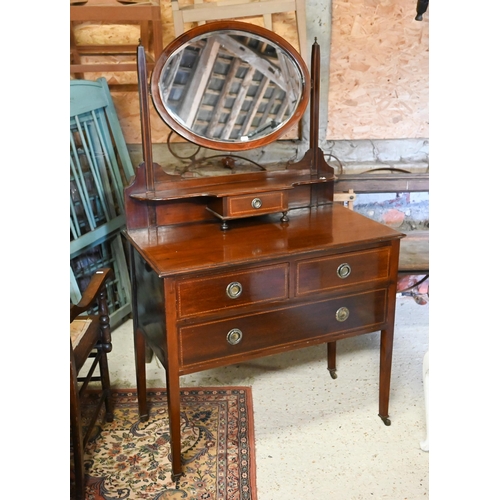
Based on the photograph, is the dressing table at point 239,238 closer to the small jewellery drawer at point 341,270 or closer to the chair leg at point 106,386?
the small jewellery drawer at point 341,270

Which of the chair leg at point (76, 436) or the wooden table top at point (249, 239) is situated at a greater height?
the wooden table top at point (249, 239)

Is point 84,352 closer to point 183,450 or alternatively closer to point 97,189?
point 183,450

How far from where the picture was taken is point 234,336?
1.92 m

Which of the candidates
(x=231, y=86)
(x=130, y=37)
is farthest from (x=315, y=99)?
(x=130, y=37)

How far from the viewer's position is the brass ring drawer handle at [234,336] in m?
1.91

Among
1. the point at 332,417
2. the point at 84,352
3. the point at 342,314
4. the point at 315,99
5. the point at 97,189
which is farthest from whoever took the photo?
the point at 97,189

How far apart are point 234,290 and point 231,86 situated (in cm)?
79

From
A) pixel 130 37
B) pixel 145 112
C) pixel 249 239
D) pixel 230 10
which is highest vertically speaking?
pixel 230 10

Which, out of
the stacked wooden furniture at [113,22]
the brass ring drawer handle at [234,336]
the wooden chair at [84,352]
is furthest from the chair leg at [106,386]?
the stacked wooden furniture at [113,22]
